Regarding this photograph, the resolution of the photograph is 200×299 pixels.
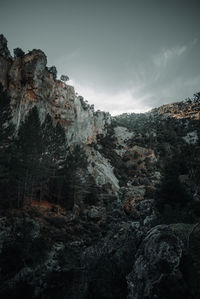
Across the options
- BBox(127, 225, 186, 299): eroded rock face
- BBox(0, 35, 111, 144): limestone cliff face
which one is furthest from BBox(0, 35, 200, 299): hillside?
BBox(0, 35, 111, 144): limestone cliff face

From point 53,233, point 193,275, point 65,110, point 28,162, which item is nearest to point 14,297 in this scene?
point 53,233

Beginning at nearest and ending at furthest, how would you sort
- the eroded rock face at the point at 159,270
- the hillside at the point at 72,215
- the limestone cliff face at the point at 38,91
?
the eroded rock face at the point at 159,270, the hillside at the point at 72,215, the limestone cliff face at the point at 38,91

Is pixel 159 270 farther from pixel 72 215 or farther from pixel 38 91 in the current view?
pixel 38 91

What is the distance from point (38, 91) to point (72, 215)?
37064mm

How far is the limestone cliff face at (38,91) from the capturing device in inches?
1608

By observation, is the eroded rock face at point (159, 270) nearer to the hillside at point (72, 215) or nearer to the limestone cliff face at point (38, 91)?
the hillside at point (72, 215)

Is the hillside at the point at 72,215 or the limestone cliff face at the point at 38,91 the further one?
the limestone cliff face at the point at 38,91

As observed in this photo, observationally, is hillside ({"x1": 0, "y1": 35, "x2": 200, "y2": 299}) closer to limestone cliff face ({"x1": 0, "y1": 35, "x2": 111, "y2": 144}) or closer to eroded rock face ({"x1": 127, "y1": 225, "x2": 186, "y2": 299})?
eroded rock face ({"x1": 127, "y1": 225, "x2": 186, "y2": 299})

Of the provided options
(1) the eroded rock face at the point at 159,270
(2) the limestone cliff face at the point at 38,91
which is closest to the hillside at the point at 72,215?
(1) the eroded rock face at the point at 159,270

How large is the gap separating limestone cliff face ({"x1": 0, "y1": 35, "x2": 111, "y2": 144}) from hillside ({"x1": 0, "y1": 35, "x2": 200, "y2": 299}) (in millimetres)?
299

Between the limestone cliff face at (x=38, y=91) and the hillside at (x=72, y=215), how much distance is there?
0.30 m

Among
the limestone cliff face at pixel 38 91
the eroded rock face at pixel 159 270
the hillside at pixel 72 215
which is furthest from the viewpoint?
the limestone cliff face at pixel 38 91

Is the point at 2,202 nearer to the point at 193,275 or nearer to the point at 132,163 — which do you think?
the point at 193,275

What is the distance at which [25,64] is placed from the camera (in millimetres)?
44844
